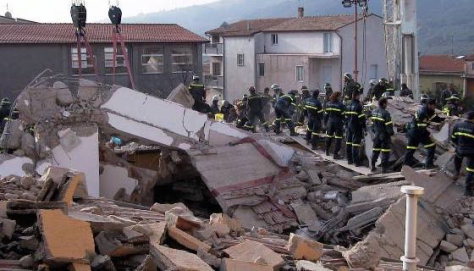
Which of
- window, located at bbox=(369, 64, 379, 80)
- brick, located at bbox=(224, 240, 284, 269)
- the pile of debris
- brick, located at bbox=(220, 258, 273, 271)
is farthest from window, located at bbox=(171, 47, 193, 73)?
brick, located at bbox=(220, 258, 273, 271)

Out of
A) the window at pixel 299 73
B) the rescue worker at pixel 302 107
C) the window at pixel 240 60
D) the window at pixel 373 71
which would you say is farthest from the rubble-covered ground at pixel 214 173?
the window at pixel 240 60

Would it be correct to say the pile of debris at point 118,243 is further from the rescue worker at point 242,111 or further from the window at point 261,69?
the window at point 261,69

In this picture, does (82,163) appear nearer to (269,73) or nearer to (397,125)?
(397,125)

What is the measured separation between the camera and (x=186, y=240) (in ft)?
21.5

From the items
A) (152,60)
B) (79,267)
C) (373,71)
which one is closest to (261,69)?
(373,71)

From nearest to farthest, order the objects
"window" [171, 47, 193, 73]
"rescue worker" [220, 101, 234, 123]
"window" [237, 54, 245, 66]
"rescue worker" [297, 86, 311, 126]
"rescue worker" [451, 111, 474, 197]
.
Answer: "rescue worker" [451, 111, 474, 197] → "rescue worker" [297, 86, 311, 126] → "rescue worker" [220, 101, 234, 123] → "window" [171, 47, 193, 73] → "window" [237, 54, 245, 66]

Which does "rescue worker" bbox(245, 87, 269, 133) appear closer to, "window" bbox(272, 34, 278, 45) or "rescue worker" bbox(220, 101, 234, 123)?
"rescue worker" bbox(220, 101, 234, 123)

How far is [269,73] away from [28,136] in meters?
37.3

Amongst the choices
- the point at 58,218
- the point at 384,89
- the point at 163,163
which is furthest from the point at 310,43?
the point at 58,218

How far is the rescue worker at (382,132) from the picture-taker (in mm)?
12742

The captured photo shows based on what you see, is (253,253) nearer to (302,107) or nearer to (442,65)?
(302,107)

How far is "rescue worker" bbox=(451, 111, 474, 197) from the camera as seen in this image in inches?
459

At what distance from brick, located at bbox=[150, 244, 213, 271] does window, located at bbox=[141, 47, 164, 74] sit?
3635cm

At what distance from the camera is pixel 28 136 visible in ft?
40.0
